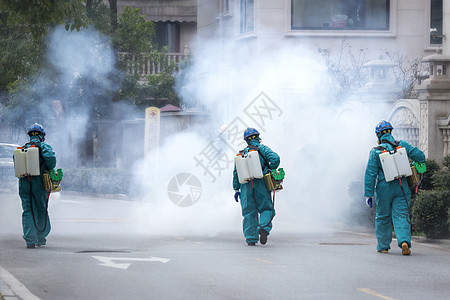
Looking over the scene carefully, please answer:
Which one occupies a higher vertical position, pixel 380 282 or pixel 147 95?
pixel 147 95

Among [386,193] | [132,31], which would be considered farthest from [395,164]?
[132,31]

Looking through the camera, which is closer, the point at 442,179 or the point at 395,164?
the point at 395,164

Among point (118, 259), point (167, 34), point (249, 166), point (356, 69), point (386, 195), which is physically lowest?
point (118, 259)

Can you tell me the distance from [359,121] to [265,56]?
A: 6980mm

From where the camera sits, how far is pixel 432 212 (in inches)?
575

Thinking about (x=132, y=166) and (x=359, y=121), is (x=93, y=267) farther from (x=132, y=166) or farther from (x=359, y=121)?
(x=132, y=166)

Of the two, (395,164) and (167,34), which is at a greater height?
(167,34)

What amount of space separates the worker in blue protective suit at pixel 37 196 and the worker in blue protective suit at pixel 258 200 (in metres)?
2.77

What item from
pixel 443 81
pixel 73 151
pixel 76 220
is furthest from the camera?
pixel 73 151

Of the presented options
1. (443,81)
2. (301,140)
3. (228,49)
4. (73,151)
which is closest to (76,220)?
(301,140)

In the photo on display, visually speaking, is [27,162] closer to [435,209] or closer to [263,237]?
[263,237]

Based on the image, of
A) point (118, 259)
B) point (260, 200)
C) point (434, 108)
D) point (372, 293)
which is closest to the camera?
point (372, 293)

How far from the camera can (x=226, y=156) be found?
67.0 feet

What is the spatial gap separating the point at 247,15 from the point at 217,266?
17.5 metres
